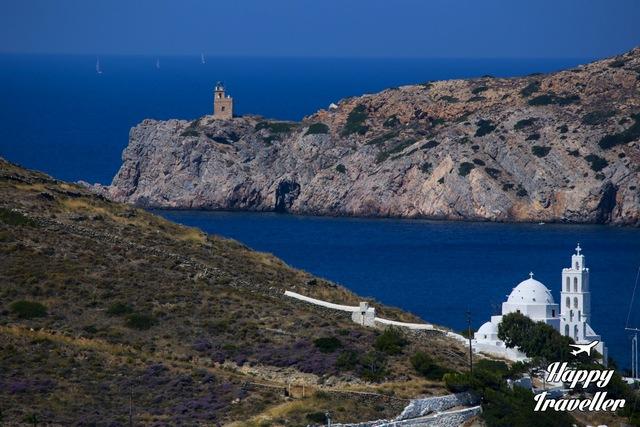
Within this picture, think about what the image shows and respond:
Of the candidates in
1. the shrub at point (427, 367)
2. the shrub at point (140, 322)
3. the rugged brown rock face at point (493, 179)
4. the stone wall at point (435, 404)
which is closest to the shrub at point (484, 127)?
the rugged brown rock face at point (493, 179)

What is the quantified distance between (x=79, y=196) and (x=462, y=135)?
104422 mm

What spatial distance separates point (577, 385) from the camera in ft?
254

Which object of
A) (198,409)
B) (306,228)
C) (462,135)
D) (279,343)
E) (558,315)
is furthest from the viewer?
(462,135)

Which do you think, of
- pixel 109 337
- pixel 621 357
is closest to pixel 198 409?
pixel 109 337

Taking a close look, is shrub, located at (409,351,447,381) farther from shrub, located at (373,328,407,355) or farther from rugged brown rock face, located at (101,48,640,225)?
rugged brown rock face, located at (101,48,640,225)

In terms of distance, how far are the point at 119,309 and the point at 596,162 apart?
371ft

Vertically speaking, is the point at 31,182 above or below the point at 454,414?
above

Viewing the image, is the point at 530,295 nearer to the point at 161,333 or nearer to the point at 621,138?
the point at 161,333

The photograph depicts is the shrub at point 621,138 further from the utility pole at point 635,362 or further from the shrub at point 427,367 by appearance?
the shrub at point 427,367

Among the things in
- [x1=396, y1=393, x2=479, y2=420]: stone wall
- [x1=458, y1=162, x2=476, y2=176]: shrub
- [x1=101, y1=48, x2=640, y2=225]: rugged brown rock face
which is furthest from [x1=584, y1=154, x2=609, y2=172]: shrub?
[x1=396, y1=393, x2=479, y2=420]: stone wall

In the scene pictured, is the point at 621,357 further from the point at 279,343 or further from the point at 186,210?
the point at 186,210

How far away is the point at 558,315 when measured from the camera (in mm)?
93938

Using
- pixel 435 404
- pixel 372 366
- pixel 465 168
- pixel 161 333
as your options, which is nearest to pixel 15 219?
pixel 161 333

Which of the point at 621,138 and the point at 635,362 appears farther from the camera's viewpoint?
the point at 621,138
